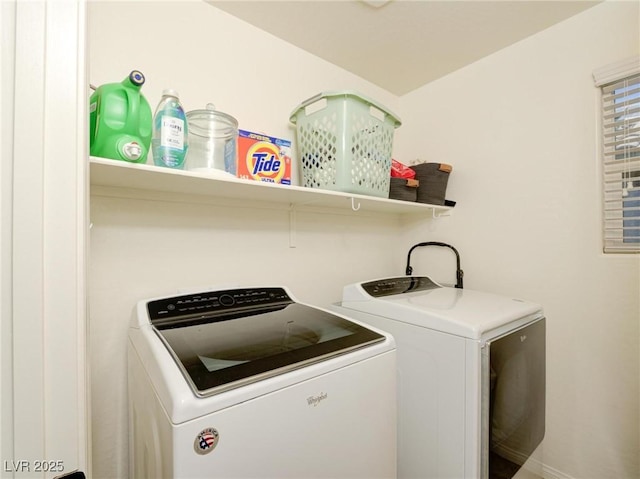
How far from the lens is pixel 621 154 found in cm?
144

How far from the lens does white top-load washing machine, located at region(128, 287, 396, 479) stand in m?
0.64

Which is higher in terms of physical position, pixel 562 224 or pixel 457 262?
pixel 562 224

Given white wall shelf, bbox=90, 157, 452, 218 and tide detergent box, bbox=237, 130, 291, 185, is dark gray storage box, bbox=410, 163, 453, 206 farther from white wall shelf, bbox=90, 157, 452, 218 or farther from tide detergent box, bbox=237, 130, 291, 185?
tide detergent box, bbox=237, 130, 291, 185

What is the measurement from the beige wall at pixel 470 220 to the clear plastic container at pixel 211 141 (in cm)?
19

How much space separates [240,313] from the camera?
1.19 m

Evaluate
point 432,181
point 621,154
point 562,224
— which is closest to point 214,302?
point 432,181

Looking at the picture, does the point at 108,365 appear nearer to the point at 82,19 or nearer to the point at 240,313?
the point at 240,313

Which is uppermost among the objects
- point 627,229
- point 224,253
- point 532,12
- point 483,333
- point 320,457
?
point 532,12

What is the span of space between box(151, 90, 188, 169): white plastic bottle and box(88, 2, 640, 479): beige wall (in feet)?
1.13

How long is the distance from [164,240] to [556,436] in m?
2.28

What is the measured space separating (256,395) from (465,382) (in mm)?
789

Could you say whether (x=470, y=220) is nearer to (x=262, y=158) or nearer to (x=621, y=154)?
(x=621, y=154)

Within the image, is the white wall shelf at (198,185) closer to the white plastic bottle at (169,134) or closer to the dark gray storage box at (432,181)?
the white plastic bottle at (169,134)

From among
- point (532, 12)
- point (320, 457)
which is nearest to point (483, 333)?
point (320, 457)
